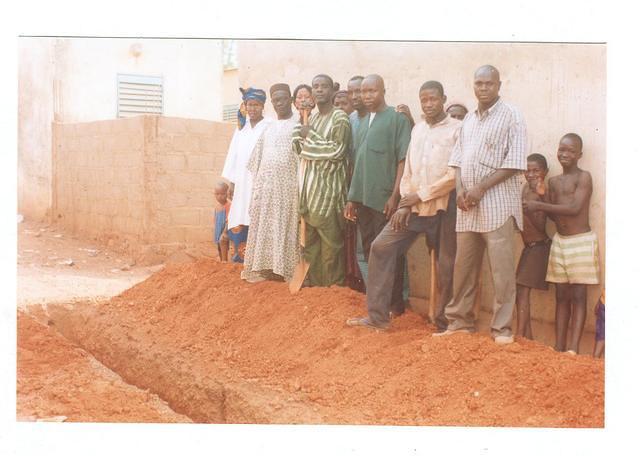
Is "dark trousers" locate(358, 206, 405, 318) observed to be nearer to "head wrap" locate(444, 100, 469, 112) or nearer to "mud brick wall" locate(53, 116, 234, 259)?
"head wrap" locate(444, 100, 469, 112)

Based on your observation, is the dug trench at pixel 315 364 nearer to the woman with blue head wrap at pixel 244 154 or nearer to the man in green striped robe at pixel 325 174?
the man in green striped robe at pixel 325 174

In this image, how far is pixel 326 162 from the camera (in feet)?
17.5

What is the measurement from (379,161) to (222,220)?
212cm

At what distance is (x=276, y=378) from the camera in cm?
473

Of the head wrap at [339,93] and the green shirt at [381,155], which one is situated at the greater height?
the head wrap at [339,93]

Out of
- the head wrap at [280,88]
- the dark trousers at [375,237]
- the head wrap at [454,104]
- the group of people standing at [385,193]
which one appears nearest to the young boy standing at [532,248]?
the group of people standing at [385,193]

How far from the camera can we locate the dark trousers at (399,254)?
188 inches

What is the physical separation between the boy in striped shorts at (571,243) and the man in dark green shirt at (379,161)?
2.93 feet

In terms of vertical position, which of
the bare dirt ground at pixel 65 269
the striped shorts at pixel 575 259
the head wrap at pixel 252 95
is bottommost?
the bare dirt ground at pixel 65 269

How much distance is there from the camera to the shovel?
18.2 feet

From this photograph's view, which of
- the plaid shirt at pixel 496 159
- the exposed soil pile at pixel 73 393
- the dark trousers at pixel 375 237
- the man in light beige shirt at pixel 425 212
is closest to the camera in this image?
the plaid shirt at pixel 496 159

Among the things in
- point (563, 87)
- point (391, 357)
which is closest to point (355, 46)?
point (563, 87)

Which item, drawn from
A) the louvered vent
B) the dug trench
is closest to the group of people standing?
the dug trench
